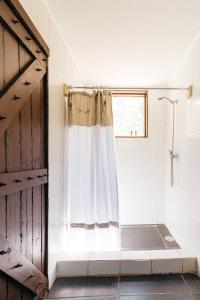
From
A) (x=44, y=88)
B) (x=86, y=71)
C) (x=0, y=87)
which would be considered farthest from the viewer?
(x=86, y=71)

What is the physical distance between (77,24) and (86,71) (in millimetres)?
1010

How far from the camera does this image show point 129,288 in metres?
1.72

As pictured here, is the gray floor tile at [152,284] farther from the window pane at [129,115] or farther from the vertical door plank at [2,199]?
the window pane at [129,115]

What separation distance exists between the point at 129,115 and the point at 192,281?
2279 millimetres

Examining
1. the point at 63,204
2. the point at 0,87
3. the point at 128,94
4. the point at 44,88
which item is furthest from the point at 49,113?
the point at 128,94

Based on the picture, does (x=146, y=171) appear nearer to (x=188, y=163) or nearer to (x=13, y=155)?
(x=188, y=163)

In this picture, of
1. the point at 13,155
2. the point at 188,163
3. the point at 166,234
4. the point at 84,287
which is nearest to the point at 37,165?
the point at 13,155

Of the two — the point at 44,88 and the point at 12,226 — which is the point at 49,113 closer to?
the point at 44,88

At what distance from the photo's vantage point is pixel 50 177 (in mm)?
1675

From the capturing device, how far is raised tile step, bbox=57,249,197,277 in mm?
1900

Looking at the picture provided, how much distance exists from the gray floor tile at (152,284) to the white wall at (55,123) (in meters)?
0.61

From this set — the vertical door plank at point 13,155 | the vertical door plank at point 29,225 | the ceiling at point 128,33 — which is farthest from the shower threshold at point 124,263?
the ceiling at point 128,33

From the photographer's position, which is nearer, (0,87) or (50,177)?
(0,87)

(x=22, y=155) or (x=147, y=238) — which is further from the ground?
(x=22, y=155)
